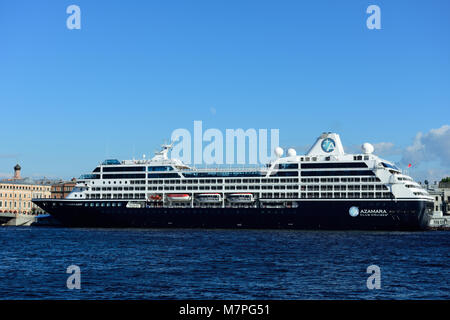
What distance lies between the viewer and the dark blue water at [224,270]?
27297 millimetres

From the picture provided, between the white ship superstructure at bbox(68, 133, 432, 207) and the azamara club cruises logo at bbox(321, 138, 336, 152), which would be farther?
the azamara club cruises logo at bbox(321, 138, 336, 152)

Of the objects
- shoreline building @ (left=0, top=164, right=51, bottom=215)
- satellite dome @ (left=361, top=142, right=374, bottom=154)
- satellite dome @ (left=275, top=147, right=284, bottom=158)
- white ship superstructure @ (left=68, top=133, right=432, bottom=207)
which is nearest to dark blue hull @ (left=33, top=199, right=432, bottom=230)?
white ship superstructure @ (left=68, top=133, right=432, bottom=207)

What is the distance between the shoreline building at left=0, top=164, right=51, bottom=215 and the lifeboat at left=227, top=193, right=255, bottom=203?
88333 mm

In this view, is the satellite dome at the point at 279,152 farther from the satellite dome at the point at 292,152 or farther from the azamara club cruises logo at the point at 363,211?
the azamara club cruises logo at the point at 363,211

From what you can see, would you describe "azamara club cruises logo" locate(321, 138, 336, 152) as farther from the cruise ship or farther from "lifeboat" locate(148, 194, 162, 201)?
"lifeboat" locate(148, 194, 162, 201)

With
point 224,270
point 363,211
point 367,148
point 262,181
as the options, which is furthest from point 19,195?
point 224,270

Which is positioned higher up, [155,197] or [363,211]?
[155,197]

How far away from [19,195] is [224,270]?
135987 millimetres

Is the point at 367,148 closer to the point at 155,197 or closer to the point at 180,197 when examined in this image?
the point at 180,197

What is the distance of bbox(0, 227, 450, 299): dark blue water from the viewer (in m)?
27.3

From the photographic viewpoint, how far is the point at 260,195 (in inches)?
3263

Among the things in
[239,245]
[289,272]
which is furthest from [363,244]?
[289,272]

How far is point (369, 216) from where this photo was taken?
7669 cm

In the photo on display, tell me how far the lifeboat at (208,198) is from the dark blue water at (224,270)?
94.3ft
